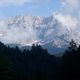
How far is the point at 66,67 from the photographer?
335 ft

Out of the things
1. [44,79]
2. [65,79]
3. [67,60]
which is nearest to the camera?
[65,79]

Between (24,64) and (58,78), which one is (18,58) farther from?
(58,78)

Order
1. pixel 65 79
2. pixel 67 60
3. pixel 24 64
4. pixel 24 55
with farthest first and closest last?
pixel 24 55, pixel 24 64, pixel 67 60, pixel 65 79

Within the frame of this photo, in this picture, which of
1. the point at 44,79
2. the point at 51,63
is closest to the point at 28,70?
the point at 51,63

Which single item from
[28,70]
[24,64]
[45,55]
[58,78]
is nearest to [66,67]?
[58,78]

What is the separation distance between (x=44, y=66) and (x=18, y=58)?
1904 cm

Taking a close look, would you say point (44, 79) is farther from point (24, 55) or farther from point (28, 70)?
point (24, 55)

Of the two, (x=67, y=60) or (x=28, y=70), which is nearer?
(x=67, y=60)

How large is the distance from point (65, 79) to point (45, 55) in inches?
3988

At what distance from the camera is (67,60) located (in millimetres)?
106500

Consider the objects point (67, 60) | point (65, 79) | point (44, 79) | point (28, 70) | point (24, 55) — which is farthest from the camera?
point (24, 55)

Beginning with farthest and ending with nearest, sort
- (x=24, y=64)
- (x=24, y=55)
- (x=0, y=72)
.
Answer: (x=24, y=55)
(x=24, y=64)
(x=0, y=72)

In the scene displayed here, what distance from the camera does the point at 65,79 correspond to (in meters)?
98.6

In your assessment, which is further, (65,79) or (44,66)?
(44,66)
